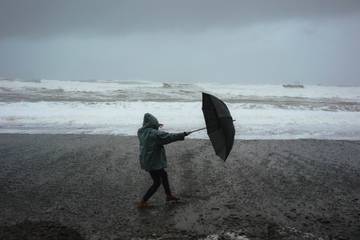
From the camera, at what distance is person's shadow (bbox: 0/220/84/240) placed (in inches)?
194

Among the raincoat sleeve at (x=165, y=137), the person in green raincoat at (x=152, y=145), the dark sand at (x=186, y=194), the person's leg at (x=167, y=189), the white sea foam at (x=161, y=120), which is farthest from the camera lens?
the white sea foam at (x=161, y=120)

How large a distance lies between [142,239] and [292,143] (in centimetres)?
848

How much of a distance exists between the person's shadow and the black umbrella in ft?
8.24

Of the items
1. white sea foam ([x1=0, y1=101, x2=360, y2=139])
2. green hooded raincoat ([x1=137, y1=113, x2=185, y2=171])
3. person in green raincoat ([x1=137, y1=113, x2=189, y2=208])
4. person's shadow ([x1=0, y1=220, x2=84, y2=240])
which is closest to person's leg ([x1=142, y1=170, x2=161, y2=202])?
person in green raincoat ([x1=137, y1=113, x2=189, y2=208])

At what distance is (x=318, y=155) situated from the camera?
10320mm

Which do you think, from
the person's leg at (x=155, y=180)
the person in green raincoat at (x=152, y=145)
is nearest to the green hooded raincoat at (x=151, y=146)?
the person in green raincoat at (x=152, y=145)

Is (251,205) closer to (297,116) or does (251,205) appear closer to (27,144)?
(27,144)

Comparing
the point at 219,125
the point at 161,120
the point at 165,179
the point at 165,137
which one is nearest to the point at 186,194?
the point at 165,179

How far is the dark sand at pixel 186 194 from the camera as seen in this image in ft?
17.3

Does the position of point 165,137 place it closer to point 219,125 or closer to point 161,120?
point 219,125

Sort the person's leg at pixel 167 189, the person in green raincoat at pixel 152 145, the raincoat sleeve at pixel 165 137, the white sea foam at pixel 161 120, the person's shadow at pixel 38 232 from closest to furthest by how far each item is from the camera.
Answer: the person's shadow at pixel 38 232 → the raincoat sleeve at pixel 165 137 → the person in green raincoat at pixel 152 145 → the person's leg at pixel 167 189 → the white sea foam at pixel 161 120

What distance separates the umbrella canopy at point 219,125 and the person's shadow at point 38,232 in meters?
2.51

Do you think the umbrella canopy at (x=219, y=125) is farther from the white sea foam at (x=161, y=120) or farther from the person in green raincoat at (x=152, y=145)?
the white sea foam at (x=161, y=120)

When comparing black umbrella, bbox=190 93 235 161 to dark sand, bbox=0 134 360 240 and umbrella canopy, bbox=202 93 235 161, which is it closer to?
umbrella canopy, bbox=202 93 235 161
